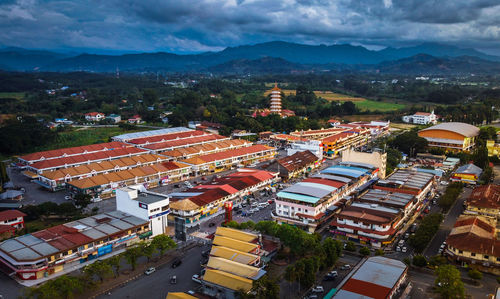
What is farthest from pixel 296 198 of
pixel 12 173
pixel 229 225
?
pixel 12 173

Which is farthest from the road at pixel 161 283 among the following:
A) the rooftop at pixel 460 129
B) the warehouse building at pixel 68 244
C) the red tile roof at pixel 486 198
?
the rooftop at pixel 460 129

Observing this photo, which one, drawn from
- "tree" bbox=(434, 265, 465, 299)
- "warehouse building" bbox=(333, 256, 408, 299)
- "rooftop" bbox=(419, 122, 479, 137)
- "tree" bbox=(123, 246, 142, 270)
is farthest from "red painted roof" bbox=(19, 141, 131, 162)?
"rooftop" bbox=(419, 122, 479, 137)

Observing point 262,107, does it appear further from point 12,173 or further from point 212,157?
point 12,173

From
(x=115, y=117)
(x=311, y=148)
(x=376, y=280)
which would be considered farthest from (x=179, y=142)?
(x=376, y=280)

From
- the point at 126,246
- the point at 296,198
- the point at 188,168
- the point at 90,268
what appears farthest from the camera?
the point at 188,168

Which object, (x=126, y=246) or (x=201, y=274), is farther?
(x=126, y=246)

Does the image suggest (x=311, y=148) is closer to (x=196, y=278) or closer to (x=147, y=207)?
(x=147, y=207)
